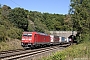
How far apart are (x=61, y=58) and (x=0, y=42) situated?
25519 millimetres

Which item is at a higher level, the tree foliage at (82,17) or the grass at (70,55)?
the tree foliage at (82,17)

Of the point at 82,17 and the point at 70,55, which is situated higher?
the point at 82,17

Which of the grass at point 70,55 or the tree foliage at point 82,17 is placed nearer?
the grass at point 70,55

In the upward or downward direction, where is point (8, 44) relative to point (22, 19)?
downward

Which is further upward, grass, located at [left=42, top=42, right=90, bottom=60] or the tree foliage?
the tree foliage

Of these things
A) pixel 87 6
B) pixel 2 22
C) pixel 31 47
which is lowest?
pixel 31 47

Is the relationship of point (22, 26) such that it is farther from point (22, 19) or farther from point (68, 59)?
point (68, 59)

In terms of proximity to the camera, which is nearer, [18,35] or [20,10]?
[18,35]

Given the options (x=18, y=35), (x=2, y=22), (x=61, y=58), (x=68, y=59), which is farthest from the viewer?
(x=18, y=35)

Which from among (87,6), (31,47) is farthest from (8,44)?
(87,6)

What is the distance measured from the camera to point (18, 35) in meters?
51.2

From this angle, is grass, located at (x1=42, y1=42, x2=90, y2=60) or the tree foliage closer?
grass, located at (x1=42, y1=42, x2=90, y2=60)

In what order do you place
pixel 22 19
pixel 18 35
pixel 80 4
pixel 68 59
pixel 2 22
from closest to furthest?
pixel 68 59 < pixel 2 22 < pixel 18 35 < pixel 80 4 < pixel 22 19

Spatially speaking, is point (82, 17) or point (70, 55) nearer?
point (70, 55)
